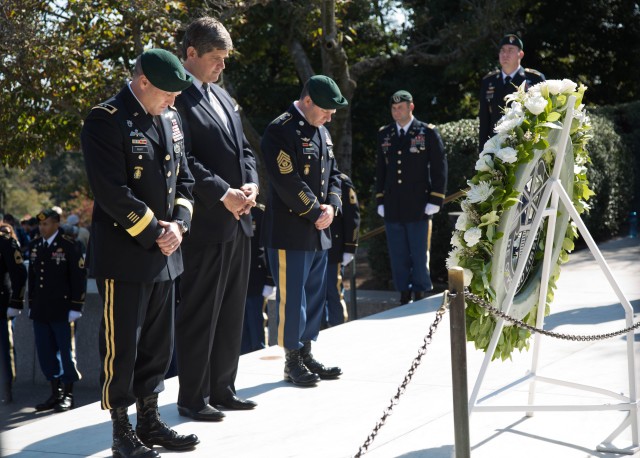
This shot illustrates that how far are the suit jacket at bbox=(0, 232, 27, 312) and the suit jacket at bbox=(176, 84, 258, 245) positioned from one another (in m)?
5.88

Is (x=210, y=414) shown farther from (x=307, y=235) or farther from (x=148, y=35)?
(x=148, y=35)

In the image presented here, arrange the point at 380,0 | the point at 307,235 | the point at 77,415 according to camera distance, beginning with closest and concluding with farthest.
A: the point at 77,415 → the point at 307,235 → the point at 380,0

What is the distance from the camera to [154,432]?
461cm

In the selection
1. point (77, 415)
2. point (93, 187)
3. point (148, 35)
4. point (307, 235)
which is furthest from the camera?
point (148, 35)

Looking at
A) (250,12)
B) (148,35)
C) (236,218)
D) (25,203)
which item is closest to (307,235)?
(236,218)

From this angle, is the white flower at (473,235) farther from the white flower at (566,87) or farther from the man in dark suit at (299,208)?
the man in dark suit at (299,208)

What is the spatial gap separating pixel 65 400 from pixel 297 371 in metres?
4.91

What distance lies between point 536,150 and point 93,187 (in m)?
2.11

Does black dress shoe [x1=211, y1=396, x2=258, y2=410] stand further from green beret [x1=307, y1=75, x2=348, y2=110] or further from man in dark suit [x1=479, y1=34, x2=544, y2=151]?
man in dark suit [x1=479, y1=34, x2=544, y2=151]

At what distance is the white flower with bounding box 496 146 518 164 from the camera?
14.5ft

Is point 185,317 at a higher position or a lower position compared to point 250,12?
lower

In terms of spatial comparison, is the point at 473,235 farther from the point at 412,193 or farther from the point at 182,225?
the point at 412,193

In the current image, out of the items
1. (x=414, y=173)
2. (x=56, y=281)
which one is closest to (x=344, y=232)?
(x=414, y=173)

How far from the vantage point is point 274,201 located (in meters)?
6.14
